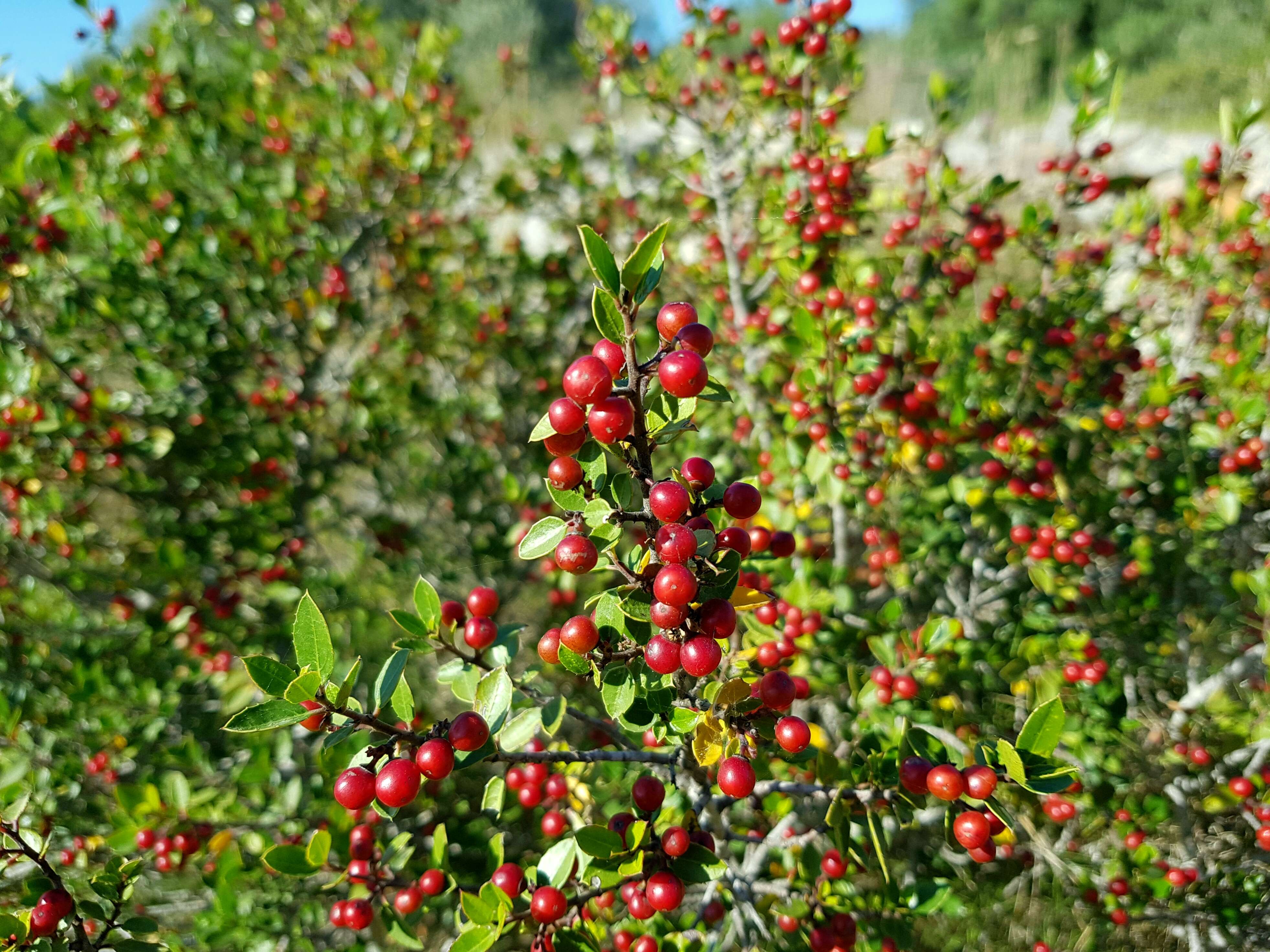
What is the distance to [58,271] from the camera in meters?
2.69

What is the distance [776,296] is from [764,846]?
73.0 inches

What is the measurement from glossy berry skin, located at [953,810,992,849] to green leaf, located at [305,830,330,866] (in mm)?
1095

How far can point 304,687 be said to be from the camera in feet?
2.83

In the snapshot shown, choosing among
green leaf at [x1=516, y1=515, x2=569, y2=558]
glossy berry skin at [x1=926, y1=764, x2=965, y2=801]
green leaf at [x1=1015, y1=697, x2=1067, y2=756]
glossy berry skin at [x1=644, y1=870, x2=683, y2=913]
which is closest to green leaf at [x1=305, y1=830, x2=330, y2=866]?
glossy berry skin at [x1=644, y1=870, x2=683, y2=913]

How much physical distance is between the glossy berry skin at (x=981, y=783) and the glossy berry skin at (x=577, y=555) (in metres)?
0.68

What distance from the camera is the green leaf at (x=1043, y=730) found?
975mm

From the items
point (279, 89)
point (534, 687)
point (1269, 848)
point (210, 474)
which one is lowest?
point (1269, 848)

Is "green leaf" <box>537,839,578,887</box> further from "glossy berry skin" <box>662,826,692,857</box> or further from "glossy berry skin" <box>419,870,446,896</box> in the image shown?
"glossy berry skin" <box>419,870,446,896</box>

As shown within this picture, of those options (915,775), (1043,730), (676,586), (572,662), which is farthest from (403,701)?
(1043,730)

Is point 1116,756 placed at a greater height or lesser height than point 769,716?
lesser

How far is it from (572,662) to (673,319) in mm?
523

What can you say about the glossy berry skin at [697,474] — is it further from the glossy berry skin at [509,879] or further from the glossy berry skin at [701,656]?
the glossy berry skin at [509,879]

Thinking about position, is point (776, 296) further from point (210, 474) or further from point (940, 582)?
point (210, 474)

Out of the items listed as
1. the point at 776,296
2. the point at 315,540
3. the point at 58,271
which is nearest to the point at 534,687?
the point at 776,296
